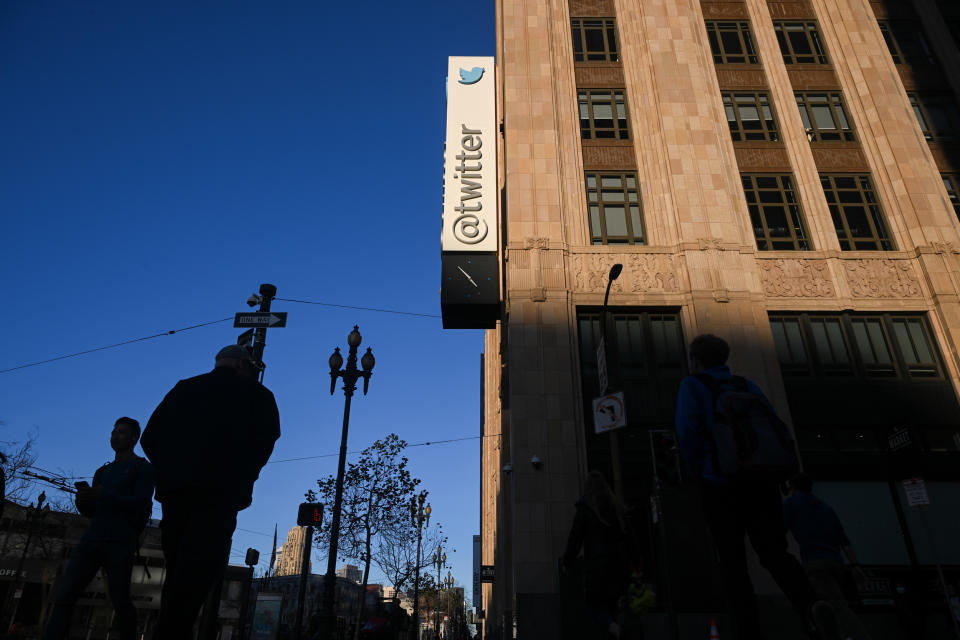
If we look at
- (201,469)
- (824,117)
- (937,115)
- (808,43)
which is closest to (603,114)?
(824,117)

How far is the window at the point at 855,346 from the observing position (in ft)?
59.4

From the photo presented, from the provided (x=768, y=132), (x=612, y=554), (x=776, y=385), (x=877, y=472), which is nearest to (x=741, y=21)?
(x=768, y=132)

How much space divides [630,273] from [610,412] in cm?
923

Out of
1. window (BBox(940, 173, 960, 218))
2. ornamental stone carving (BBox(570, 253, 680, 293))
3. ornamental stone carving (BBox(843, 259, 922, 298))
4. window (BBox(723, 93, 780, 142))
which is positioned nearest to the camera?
ornamental stone carving (BBox(843, 259, 922, 298))

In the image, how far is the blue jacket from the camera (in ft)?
13.5

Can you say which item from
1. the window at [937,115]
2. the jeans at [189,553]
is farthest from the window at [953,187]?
the jeans at [189,553]

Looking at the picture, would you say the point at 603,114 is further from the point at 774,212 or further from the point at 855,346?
the point at 855,346

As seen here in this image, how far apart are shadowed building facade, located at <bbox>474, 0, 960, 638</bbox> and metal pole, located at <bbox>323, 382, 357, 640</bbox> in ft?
15.6

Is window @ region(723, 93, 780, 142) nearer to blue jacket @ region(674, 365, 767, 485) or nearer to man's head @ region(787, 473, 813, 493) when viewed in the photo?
man's head @ region(787, 473, 813, 493)

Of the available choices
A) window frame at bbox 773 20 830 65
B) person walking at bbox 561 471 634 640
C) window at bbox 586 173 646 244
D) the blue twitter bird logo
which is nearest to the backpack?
person walking at bbox 561 471 634 640

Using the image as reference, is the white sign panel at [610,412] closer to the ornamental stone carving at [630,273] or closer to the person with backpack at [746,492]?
the person with backpack at [746,492]

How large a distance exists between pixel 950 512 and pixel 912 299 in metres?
6.87

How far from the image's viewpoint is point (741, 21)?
81.8ft

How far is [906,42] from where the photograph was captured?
81.9 ft
